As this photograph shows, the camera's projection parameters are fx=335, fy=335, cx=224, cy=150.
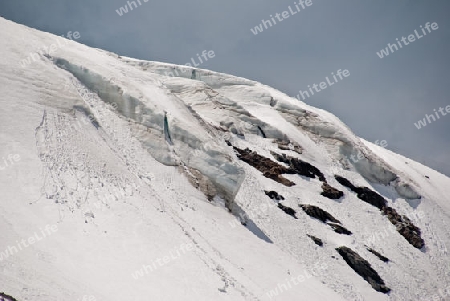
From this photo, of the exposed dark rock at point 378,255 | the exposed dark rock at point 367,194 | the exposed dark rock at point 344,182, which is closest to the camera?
the exposed dark rock at point 378,255

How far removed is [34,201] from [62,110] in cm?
999

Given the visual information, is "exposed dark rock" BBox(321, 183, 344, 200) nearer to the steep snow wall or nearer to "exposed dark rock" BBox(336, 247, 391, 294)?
"exposed dark rock" BBox(336, 247, 391, 294)

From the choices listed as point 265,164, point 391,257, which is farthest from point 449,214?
point 265,164

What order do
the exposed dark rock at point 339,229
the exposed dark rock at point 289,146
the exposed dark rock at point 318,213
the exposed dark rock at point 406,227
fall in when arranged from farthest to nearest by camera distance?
the exposed dark rock at point 289,146
the exposed dark rock at point 406,227
the exposed dark rock at point 318,213
the exposed dark rock at point 339,229

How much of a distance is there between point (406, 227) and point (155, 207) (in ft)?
104

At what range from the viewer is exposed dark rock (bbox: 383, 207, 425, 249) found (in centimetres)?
3662

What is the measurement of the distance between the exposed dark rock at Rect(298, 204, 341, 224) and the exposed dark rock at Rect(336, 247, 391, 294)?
434 cm

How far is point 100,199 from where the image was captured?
17.3 meters

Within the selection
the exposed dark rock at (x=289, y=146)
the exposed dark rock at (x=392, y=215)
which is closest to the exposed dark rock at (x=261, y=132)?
the exposed dark rock at (x=289, y=146)

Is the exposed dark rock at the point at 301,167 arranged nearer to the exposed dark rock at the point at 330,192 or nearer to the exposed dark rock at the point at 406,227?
the exposed dark rock at the point at 330,192

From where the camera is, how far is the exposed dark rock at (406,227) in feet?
120

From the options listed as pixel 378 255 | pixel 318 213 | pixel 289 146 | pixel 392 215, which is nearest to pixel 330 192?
pixel 318 213

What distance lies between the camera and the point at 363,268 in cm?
2820

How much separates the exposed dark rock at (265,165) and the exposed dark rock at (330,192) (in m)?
4.11
